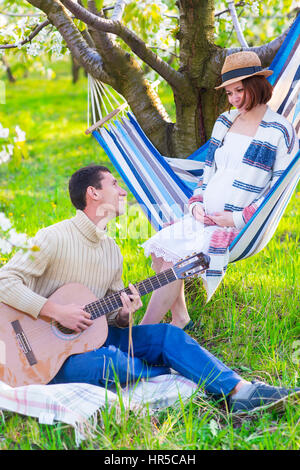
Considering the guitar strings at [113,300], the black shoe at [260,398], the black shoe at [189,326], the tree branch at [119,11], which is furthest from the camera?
the tree branch at [119,11]

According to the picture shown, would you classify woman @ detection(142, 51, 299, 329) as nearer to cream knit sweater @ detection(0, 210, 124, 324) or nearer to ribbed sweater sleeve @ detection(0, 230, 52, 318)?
cream knit sweater @ detection(0, 210, 124, 324)

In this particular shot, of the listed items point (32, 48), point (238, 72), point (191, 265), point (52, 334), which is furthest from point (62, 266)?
point (32, 48)

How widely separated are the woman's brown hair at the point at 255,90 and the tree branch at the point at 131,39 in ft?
1.89

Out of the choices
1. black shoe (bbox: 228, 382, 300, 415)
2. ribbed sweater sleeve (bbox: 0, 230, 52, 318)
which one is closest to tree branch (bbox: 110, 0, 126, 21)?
ribbed sweater sleeve (bbox: 0, 230, 52, 318)

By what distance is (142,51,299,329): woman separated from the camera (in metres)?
2.57

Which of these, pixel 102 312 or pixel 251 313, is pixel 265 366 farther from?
pixel 102 312

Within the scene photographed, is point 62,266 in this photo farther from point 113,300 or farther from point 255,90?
point 255,90

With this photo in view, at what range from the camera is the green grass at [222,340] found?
1.89 metres

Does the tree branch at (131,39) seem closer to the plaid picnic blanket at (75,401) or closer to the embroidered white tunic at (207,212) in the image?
the embroidered white tunic at (207,212)

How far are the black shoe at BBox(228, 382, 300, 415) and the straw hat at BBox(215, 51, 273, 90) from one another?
53.0 inches

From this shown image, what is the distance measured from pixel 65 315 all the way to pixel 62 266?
0.21 meters

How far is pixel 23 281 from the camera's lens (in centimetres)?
224

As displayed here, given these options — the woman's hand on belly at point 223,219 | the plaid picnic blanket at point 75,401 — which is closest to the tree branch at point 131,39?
the woman's hand on belly at point 223,219
